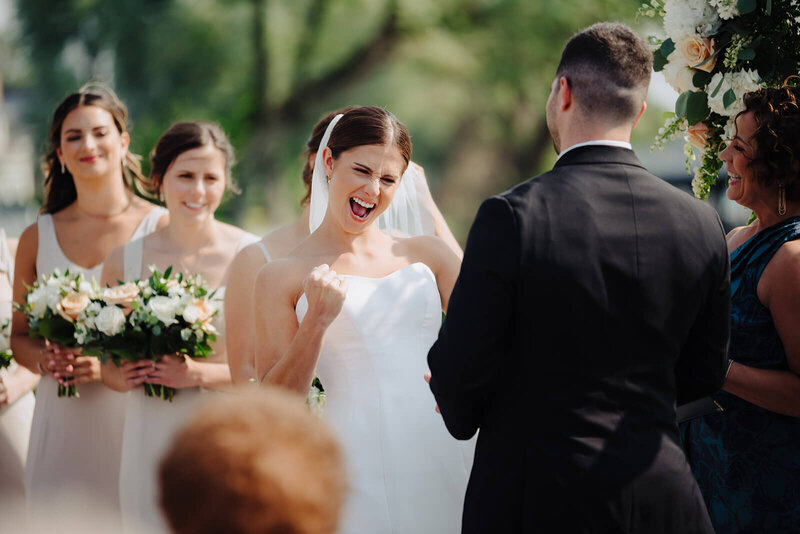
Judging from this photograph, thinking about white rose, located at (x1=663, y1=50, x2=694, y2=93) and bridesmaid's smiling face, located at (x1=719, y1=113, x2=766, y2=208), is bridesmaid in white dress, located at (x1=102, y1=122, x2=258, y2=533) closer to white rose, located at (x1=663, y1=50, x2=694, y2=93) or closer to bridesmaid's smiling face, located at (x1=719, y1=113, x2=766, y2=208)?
white rose, located at (x1=663, y1=50, x2=694, y2=93)

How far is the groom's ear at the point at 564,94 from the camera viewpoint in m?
2.31

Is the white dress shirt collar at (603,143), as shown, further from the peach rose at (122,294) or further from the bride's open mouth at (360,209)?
the peach rose at (122,294)

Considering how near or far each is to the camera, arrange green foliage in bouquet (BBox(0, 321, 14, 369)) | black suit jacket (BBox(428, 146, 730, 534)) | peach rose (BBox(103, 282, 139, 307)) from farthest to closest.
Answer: green foliage in bouquet (BBox(0, 321, 14, 369))
peach rose (BBox(103, 282, 139, 307))
black suit jacket (BBox(428, 146, 730, 534))

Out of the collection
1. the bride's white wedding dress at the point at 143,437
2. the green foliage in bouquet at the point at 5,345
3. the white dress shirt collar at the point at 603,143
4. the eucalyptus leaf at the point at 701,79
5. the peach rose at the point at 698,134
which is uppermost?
the eucalyptus leaf at the point at 701,79

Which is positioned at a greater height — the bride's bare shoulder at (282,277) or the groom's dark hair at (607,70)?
the groom's dark hair at (607,70)

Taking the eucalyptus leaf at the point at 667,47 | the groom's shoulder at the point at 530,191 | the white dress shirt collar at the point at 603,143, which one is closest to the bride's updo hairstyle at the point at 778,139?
the eucalyptus leaf at the point at 667,47

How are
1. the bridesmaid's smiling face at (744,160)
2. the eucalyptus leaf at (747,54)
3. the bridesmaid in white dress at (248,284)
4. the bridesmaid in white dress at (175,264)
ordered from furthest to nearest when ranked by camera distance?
1. the bridesmaid in white dress at (175,264)
2. the bridesmaid in white dress at (248,284)
3. the eucalyptus leaf at (747,54)
4. the bridesmaid's smiling face at (744,160)

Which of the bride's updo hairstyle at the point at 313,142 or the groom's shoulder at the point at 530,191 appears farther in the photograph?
the bride's updo hairstyle at the point at 313,142

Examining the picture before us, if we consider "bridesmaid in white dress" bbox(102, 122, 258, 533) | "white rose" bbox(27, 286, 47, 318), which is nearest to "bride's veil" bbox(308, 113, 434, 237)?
"bridesmaid in white dress" bbox(102, 122, 258, 533)

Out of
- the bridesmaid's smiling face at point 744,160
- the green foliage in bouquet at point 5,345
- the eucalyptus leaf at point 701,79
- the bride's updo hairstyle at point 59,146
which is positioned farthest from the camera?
the bride's updo hairstyle at point 59,146

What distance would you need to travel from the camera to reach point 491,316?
7.06ft

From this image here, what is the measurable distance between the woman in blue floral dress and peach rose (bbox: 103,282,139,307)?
280 cm

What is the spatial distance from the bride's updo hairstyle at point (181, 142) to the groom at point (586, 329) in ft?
8.74

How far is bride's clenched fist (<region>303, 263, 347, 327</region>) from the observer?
9.36ft
